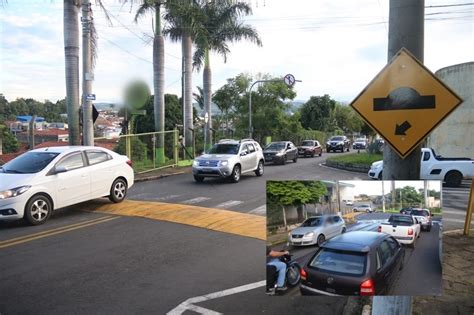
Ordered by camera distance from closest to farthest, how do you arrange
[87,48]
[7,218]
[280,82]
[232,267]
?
1. [280,82]
2. [232,267]
3. [7,218]
4. [87,48]

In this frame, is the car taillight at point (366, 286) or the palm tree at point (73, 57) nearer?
the car taillight at point (366, 286)

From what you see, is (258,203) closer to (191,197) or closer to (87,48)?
(191,197)

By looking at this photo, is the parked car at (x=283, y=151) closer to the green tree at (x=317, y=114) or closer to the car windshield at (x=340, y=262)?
the green tree at (x=317, y=114)

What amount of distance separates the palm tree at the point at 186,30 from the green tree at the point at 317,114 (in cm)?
486

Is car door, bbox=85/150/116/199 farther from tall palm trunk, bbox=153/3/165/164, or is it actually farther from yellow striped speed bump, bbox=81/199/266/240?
tall palm trunk, bbox=153/3/165/164

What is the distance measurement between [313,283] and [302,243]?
0.92ft

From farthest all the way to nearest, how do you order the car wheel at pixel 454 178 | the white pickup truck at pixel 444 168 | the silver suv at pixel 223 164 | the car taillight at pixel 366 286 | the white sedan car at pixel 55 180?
the silver suv at pixel 223 164 → the white sedan car at pixel 55 180 → the car wheel at pixel 454 178 → the white pickup truck at pixel 444 168 → the car taillight at pixel 366 286

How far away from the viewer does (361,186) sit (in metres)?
3.32

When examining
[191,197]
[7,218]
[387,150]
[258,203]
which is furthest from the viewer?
[191,197]

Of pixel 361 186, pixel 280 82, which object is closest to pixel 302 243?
pixel 361 186

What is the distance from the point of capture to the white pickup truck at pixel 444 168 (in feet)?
13.0

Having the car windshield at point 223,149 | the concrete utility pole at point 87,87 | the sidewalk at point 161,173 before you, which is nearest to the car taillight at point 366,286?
the car windshield at point 223,149

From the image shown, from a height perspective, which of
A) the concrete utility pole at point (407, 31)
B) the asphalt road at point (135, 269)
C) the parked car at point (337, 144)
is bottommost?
the asphalt road at point (135, 269)

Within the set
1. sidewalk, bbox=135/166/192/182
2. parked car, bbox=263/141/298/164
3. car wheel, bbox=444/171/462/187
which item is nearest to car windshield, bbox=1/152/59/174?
parked car, bbox=263/141/298/164
